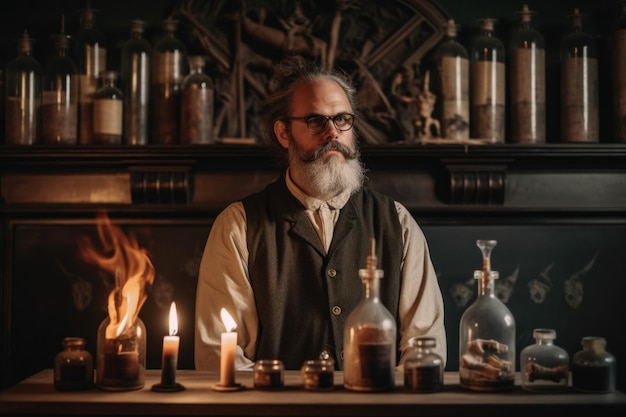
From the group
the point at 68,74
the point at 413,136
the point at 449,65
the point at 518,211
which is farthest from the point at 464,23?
the point at 68,74

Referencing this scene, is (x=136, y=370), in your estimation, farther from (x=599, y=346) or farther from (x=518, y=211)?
(x=518, y=211)

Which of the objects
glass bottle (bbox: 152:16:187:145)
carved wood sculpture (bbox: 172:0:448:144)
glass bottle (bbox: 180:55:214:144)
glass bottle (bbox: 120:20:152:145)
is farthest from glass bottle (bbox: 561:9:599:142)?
glass bottle (bbox: 120:20:152:145)

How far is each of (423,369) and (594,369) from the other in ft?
1.14

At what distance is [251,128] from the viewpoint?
350 centimetres

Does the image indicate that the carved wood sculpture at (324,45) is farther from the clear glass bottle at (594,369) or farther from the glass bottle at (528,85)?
the clear glass bottle at (594,369)

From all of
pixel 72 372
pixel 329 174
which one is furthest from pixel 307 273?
pixel 72 372

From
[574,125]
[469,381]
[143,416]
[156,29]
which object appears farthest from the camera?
[156,29]

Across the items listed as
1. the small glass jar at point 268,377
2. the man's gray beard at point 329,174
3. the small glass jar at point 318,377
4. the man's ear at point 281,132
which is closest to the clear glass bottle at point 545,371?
the small glass jar at point 318,377

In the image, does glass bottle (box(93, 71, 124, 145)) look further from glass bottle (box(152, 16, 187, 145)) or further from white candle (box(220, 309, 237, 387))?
white candle (box(220, 309, 237, 387))

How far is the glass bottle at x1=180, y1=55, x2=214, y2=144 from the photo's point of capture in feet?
10.8

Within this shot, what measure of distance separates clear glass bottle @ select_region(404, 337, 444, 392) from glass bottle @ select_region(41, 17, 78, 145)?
224 centimetres

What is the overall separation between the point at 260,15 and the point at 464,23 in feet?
2.95

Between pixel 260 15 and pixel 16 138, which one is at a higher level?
pixel 260 15

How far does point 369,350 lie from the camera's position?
1.56 meters
